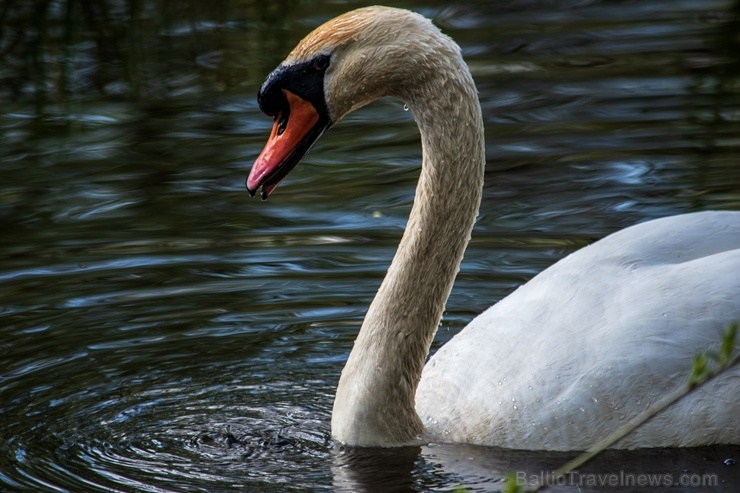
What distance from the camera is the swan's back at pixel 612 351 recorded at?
5457 mm

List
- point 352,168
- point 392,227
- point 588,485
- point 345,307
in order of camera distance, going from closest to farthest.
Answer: point 588,485 < point 345,307 < point 392,227 < point 352,168

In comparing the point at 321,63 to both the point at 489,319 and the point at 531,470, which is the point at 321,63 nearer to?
the point at 489,319

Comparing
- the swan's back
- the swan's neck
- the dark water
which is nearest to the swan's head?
the swan's neck

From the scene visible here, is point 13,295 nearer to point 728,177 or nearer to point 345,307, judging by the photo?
point 345,307

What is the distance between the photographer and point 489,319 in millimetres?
6039

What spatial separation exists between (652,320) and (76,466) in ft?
7.53

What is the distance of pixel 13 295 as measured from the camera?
7707mm

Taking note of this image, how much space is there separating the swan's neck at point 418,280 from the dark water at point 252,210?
0.56 feet

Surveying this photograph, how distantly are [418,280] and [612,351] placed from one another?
2.91ft

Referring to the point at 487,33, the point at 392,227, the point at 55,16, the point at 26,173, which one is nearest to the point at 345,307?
the point at 392,227

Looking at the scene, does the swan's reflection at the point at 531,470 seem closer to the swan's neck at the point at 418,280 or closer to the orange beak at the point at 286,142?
the swan's neck at the point at 418,280

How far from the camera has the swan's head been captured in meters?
5.49

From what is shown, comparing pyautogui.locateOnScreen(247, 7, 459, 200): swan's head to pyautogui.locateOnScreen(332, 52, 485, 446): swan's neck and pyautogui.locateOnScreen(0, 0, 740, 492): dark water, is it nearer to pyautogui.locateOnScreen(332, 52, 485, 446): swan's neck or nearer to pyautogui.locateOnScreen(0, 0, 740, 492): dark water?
pyautogui.locateOnScreen(332, 52, 485, 446): swan's neck

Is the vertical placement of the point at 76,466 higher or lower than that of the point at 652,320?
lower
